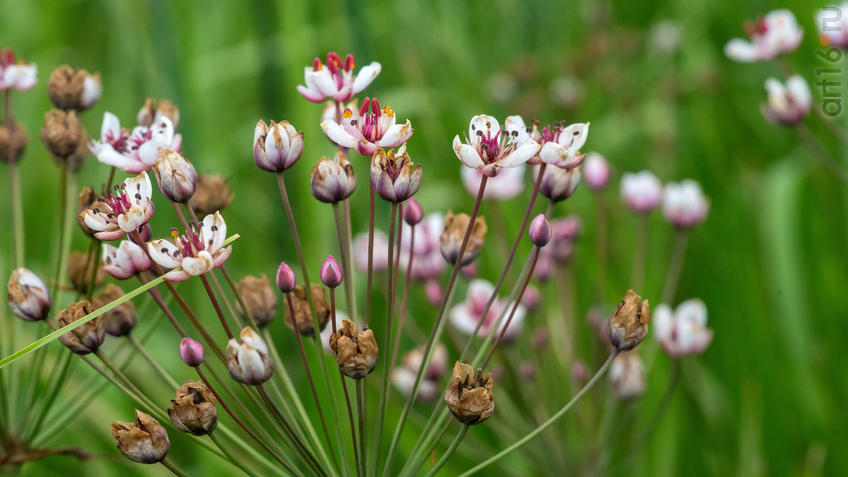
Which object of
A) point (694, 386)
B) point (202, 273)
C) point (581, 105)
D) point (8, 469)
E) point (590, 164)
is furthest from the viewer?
point (581, 105)

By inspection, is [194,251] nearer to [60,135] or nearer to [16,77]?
[60,135]

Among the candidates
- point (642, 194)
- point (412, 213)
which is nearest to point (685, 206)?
point (642, 194)

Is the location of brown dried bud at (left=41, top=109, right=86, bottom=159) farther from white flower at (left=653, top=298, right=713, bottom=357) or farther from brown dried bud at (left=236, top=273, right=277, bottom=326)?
white flower at (left=653, top=298, right=713, bottom=357)

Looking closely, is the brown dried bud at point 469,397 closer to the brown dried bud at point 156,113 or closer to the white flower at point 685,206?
the brown dried bud at point 156,113

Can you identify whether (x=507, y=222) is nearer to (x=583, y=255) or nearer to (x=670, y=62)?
(x=583, y=255)

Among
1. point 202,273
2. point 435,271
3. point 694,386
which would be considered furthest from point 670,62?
point 202,273

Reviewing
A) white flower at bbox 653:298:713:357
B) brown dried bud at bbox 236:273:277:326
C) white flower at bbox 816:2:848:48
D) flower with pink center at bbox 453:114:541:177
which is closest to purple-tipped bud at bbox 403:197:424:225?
flower with pink center at bbox 453:114:541:177

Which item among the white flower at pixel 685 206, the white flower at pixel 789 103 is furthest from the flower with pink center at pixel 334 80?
the white flower at pixel 789 103
